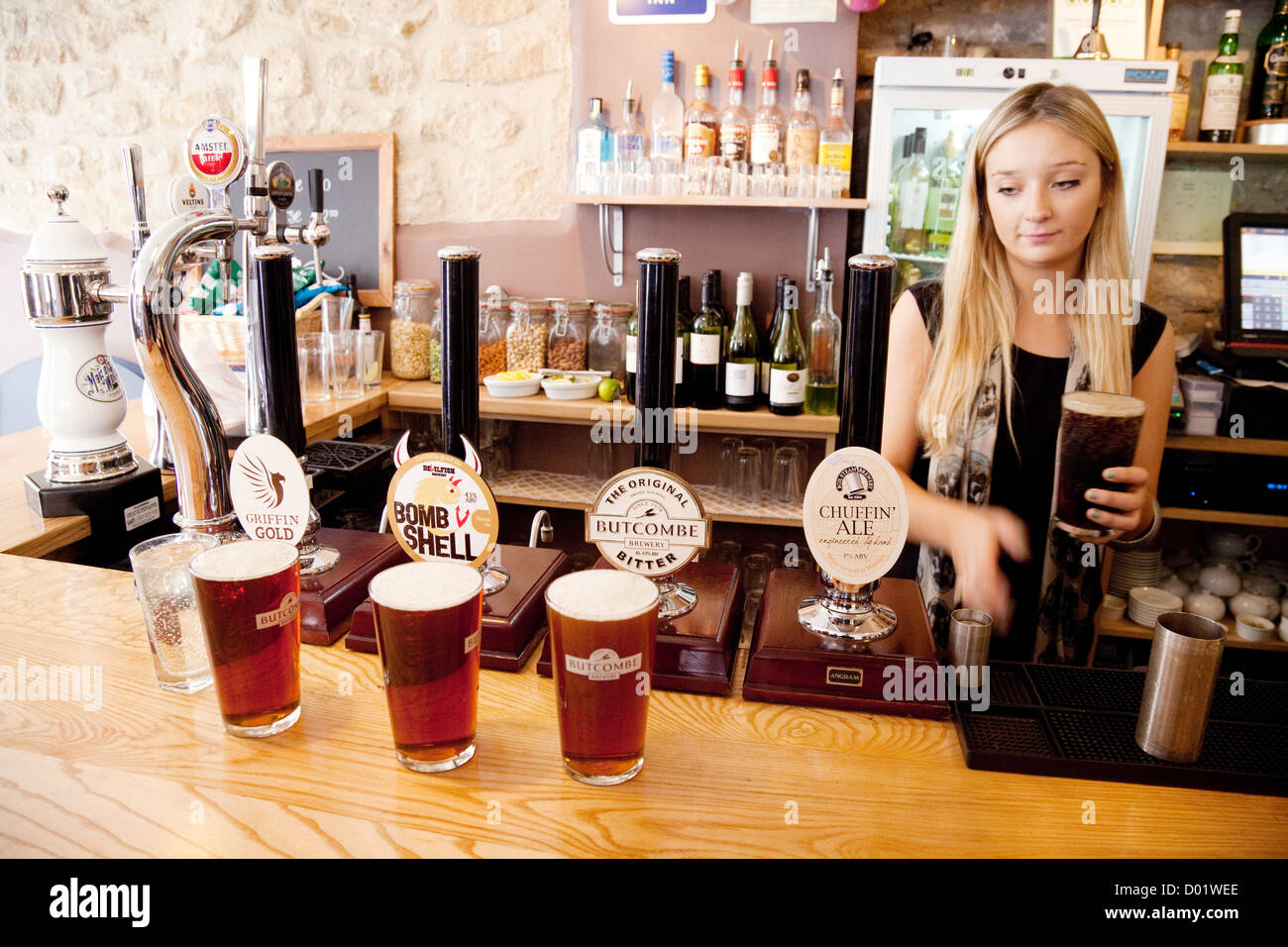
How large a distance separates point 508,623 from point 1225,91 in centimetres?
291

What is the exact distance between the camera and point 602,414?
9.50 feet

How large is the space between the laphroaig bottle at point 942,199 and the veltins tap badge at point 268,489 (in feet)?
7.80

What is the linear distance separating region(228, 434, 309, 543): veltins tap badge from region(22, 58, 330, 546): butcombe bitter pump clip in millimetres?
24

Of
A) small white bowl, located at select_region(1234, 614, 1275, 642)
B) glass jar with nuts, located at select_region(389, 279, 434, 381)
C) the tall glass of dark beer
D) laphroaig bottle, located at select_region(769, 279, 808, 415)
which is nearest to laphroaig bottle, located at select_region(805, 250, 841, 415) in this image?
laphroaig bottle, located at select_region(769, 279, 808, 415)

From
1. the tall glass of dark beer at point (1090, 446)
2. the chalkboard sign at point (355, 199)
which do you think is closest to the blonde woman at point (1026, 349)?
the tall glass of dark beer at point (1090, 446)

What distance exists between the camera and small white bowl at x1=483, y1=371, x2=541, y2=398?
9.53 feet

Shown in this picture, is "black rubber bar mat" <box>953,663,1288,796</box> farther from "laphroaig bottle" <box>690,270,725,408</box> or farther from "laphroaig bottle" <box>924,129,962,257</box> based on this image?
"laphroaig bottle" <box>924,129,962,257</box>

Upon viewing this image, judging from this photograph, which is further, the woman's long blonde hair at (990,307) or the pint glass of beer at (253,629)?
the woman's long blonde hair at (990,307)

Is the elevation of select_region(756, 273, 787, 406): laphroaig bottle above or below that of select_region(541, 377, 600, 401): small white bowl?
above

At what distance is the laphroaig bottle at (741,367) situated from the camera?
9.20ft

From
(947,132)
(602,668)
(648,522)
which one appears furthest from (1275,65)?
(602,668)

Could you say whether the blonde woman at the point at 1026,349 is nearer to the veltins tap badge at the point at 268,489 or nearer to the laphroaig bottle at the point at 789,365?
the laphroaig bottle at the point at 789,365

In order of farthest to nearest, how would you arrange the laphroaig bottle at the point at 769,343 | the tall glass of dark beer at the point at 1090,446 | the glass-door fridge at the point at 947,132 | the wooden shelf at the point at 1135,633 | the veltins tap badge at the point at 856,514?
the laphroaig bottle at the point at 769,343 → the wooden shelf at the point at 1135,633 → the glass-door fridge at the point at 947,132 → the tall glass of dark beer at the point at 1090,446 → the veltins tap badge at the point at 856,514
